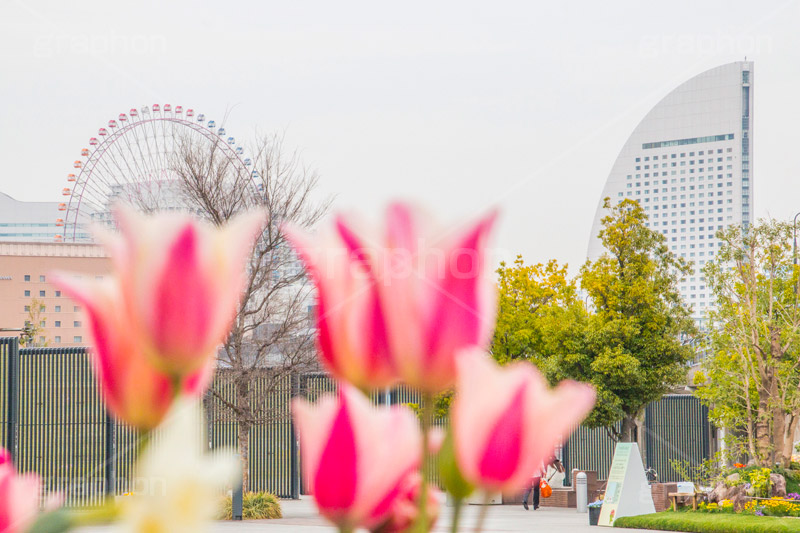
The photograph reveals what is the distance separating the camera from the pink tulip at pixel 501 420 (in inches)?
20.5

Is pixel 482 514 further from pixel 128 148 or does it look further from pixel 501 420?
pixel 128 148

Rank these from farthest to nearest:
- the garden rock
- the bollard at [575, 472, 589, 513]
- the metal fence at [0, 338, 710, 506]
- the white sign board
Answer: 1. the bollard at [575, 472, 589, 513]
2. the metal fence at [0, 338, 710, 506]
3. the white sign board
4. the garden rock

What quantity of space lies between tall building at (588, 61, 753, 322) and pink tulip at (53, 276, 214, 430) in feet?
497

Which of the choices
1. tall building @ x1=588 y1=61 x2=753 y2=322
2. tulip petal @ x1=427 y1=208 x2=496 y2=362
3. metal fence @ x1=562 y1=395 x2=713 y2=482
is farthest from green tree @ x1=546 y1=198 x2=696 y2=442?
tall building @ x1=588 y1=61 x2=753 y2=322

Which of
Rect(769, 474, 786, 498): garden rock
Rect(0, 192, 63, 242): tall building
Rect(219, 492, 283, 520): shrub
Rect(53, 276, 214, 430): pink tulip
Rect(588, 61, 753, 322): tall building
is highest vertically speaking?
Rect(588, 61, 753, 322): tall building

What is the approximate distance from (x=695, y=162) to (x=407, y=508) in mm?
174122

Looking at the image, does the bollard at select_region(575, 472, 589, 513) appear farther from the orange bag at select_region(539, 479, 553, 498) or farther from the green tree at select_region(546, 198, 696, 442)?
the green tree at select_region(546, 198, 696, 442)

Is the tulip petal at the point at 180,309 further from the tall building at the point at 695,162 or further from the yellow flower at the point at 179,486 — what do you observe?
the tall building at the point at 695,162

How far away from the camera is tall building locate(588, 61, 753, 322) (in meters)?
155

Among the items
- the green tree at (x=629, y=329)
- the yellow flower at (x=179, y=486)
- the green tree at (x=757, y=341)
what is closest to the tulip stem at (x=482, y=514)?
the yellow flower at (x=179, y=486)

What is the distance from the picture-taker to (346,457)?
0.54 metres

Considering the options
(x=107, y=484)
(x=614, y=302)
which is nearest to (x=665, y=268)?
(x=614, y=302)

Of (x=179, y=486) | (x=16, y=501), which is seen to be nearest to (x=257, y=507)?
(x=16, y=501)

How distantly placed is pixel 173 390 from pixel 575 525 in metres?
19.6
